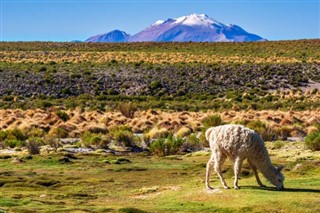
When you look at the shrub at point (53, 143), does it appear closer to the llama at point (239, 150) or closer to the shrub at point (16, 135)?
the shrub at point (16, 135)

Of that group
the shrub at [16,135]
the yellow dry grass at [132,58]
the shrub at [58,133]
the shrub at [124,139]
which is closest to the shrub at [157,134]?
the shrub at [124,139]

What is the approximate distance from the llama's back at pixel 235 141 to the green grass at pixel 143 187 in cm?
100

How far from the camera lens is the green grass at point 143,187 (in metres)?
13.2

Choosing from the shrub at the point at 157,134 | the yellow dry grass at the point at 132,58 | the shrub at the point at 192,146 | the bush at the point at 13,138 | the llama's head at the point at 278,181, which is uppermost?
the yellow dry grass at the point at 132,58

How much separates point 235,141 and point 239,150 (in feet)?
0.82

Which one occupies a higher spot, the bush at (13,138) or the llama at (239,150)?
the llama at (239,150)

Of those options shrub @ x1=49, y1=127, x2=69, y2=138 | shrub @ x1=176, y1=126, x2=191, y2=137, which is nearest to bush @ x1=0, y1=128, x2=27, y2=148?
shrub @ x1=49, y1=127, x2=69, y2=138

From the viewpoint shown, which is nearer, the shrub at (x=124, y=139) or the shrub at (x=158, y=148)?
the shrub at (x=158, y=148)

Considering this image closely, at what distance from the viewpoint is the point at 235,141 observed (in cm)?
1446

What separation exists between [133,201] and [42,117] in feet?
95.0

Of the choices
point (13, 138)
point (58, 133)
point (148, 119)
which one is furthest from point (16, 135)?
point (148, 119)

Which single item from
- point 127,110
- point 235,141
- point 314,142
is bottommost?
point 314,142

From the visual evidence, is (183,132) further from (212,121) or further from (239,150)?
(239,150)

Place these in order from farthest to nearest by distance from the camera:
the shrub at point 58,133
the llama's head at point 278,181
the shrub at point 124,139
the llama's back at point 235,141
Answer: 1. the shrub at point 58,133
2. the shrub at point 124,139
3. the llama's head at point 278,181
4. the llama's back at point 235,141
